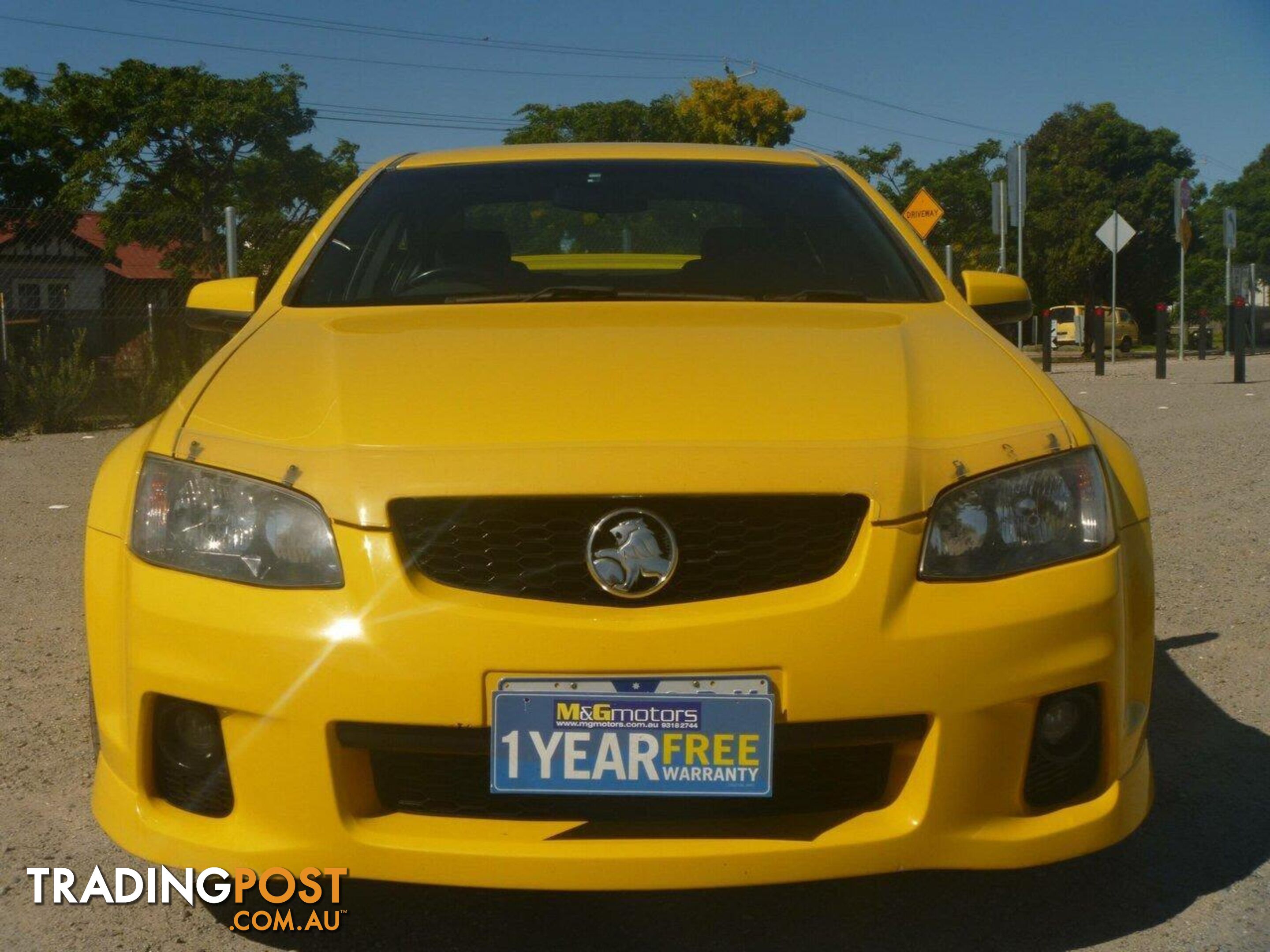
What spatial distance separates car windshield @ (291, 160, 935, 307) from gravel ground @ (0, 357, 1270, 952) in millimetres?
1250

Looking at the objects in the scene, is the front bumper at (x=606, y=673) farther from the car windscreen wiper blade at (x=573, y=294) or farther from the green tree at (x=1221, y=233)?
the green tree at (x=1221, y=233)

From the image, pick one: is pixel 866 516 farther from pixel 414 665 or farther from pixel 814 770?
pixel 414 665

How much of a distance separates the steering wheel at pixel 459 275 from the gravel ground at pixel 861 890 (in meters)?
1.39

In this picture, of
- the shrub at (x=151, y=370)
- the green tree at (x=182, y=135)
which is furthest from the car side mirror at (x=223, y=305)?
the green tree at (x=182, y=135)

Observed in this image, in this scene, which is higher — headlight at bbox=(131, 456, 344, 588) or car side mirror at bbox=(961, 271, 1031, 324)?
car side mirror at bbox=(961, 271, 1031, 324)

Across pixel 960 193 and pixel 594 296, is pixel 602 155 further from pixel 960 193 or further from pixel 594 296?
→ pixel 960 193

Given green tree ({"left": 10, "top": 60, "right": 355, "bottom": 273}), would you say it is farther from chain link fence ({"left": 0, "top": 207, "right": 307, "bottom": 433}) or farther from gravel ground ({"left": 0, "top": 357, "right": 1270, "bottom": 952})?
gravel ground ({"left": 0, "top": 357, "right": 1270, "bottom": 952})

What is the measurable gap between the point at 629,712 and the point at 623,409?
514 mm

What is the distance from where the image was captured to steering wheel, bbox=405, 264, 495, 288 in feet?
11.6

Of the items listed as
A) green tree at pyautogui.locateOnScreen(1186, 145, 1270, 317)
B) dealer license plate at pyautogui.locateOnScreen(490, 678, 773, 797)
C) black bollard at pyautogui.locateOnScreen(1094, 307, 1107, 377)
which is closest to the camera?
dealer license plate at pyautogui.locateOnScreen(490, 678, 773, 797)

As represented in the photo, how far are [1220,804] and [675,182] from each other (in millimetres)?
1973

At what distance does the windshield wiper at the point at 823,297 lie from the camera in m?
3.27

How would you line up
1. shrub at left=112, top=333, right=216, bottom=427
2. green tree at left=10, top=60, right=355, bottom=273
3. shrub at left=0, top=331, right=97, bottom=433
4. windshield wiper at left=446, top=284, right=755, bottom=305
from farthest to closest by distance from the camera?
green tree at left=10, top=60, right=355, bottom=273 → shrub at left=112, top=333, right=216, bottom=427 → shrub at left=0, top=331, right=97, bottom=433 → windshield wiper at left=446, top=284, right=755, bottom=305

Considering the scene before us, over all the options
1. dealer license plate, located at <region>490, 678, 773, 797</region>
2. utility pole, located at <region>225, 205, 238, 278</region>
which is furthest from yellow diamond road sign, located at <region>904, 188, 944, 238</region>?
dealer license plate, located at <region>490, 678, 773, 797</region>
